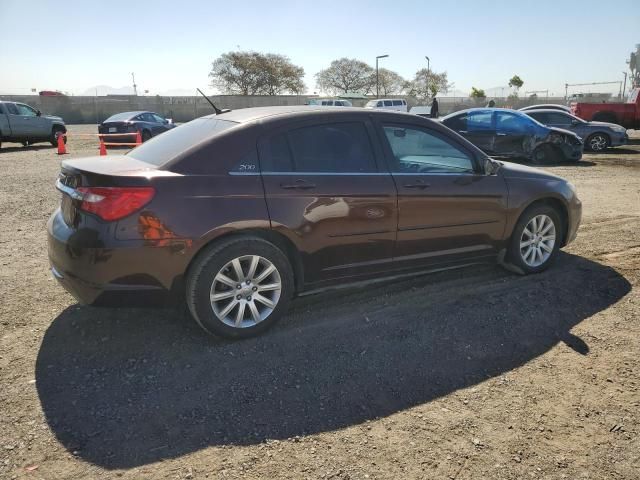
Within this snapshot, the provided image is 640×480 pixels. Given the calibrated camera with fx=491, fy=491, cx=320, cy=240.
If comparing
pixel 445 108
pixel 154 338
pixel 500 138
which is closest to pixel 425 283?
pixel 154 338

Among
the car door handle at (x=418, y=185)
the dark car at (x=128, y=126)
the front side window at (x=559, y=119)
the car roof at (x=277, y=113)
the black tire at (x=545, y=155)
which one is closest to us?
the car roof at (x=277, y=113)

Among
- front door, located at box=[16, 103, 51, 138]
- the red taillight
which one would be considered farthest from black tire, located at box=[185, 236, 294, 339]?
front door, located at box=[16, 103, 51, 138]

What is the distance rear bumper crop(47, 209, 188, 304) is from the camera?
3193 millimetres

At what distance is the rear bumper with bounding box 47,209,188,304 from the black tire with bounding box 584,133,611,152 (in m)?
17.9

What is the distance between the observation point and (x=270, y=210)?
3545 millimetres

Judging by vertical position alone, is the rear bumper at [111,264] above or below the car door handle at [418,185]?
below

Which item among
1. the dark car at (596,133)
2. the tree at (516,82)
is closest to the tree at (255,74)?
the tree at (516,82)

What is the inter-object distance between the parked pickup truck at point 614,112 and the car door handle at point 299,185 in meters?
20.3

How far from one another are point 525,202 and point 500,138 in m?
9.50

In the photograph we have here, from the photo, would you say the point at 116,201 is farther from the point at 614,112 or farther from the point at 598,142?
the point at 614,112

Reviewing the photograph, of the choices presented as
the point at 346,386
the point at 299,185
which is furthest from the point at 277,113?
the point at 346,386

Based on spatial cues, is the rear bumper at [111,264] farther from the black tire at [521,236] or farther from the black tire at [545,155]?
the black tire at [545,155]

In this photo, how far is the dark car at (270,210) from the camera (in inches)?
128

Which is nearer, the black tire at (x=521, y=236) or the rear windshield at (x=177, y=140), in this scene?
the rear windshield at (x=177, y=140)
